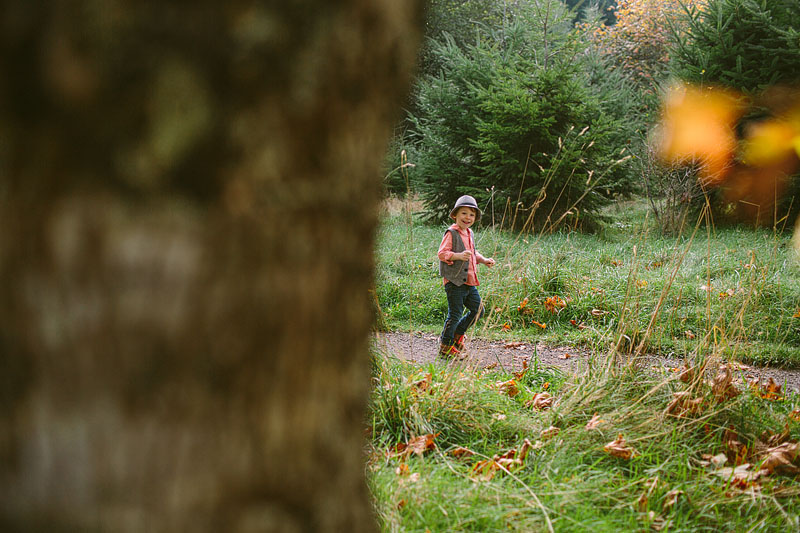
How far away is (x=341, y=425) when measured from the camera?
0.77 metres

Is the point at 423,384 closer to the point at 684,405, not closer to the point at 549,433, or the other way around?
the point at 549,433

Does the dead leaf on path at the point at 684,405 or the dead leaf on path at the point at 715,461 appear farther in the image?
the dead leaf on path at the point at 684,405

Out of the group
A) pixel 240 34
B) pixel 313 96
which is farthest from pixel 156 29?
pixel 313 96

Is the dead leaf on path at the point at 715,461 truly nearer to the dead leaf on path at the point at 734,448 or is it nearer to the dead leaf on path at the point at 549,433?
the dead leaf on path at the point at 734,448

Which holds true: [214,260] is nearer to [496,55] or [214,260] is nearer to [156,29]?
[156,29]

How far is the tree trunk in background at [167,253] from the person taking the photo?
20.7 inches

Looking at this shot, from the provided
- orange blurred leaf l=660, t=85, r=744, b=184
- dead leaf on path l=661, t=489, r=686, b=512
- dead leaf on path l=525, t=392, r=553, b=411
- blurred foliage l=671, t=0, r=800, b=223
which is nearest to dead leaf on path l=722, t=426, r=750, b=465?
dead leaf on path l=661, t=489, r=686, b=512

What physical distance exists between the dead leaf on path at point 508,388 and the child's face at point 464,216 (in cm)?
181

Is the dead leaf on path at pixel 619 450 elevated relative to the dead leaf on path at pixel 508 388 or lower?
elevated

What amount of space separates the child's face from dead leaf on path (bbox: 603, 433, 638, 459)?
9.02 ft

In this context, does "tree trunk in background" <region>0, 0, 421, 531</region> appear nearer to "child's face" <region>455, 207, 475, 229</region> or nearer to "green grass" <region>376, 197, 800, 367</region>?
"green grass" <region>376, 197, 800, 367</region>

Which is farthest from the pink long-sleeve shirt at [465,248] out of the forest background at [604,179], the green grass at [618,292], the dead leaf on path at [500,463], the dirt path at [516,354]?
the dead leaf on path at [500,463]

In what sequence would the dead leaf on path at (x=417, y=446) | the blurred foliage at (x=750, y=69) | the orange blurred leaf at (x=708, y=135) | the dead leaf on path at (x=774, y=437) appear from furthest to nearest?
the orange blurred leaf at (x=708, y=135), the blurred foliage at (x=750, y=69), the dead leaf on path at (x=774, y=437), the dead leaf on path at (x=417, y=446)

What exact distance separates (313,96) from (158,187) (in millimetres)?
211
